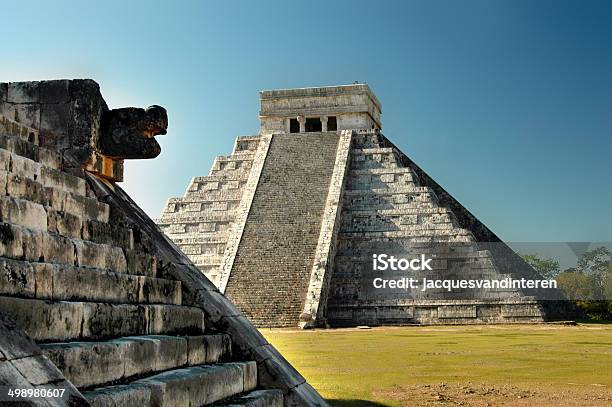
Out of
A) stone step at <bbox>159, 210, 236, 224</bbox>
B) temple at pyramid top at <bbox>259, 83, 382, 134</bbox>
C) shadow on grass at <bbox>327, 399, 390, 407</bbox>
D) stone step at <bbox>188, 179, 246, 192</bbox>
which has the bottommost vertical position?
shadow on grass at <bbox>327, 399, 390, 407</bbox>

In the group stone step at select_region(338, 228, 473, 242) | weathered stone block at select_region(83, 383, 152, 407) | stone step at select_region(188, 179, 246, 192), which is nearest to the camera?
weathered stone block at select_region(83, 383, 152, 407)

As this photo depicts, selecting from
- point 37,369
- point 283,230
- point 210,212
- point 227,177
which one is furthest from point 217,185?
point 37,369

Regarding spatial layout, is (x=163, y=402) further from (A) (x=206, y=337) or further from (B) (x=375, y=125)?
(B) (x=375, y=125)

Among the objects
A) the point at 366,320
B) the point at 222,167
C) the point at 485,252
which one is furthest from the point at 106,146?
the point at 222,167

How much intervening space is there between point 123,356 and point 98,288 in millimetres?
578

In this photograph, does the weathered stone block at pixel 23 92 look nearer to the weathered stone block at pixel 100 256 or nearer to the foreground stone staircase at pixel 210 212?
the weathered stone block at pixel 100 256

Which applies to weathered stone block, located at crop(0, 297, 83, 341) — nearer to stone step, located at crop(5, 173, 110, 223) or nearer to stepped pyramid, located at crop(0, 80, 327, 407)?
stepped pyramid, located at crop(0, 80, 327, 407)

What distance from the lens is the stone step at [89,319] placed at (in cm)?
337

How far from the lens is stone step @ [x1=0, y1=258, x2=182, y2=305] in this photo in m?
3.48

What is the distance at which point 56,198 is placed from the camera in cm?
487

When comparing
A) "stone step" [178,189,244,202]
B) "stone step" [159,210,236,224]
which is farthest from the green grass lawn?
"stone step" [178,189,244,202]

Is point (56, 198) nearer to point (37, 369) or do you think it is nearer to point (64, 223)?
point (64, 223)

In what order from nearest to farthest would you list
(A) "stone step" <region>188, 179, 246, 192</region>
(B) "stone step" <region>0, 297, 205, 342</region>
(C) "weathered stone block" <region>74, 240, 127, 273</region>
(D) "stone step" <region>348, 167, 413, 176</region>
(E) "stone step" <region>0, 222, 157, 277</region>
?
(B) "stone step" <region>0, 297, 205, 342</region>, (E) "stone step" <region>0, 222, 157, 277</region>, (C) "weathered stone block" <region>74, 240, 127, 273</region>, (D) "stone step" <region>348, 167, 413, 176</region>, (A) "stone step" <region>188, 179, 246, 192</region>

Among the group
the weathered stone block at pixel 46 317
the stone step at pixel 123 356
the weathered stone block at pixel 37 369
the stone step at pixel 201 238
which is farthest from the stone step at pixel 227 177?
the weathered stone block at pixel 37 369
